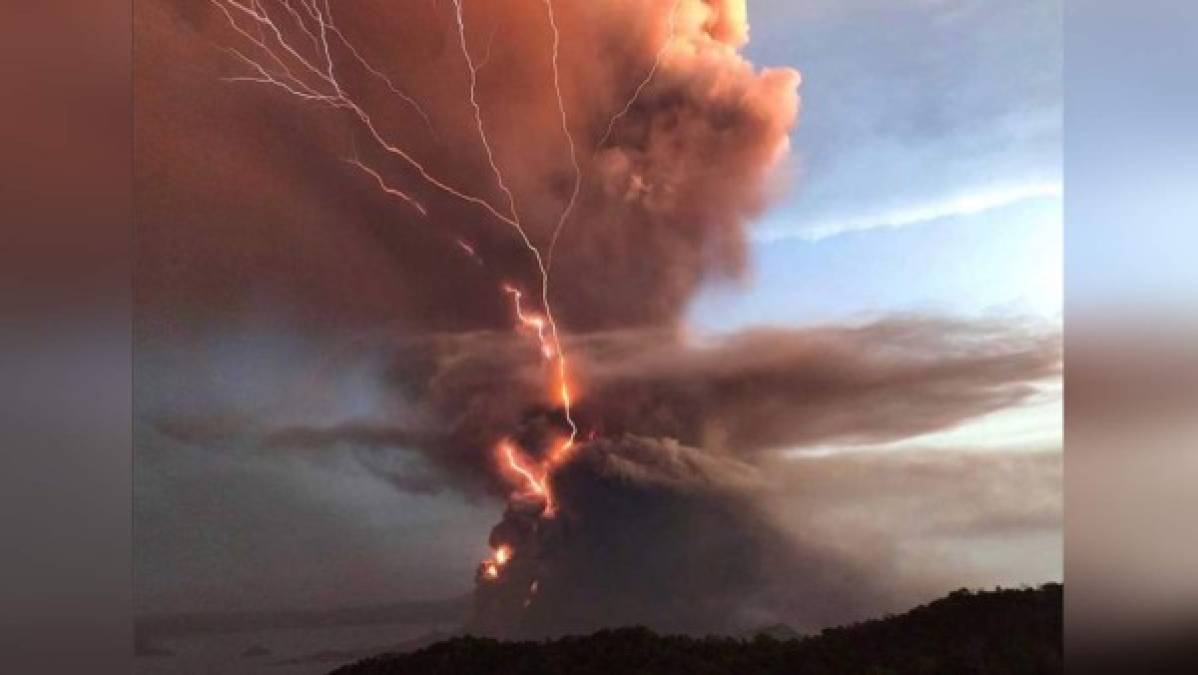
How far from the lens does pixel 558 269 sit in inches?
104

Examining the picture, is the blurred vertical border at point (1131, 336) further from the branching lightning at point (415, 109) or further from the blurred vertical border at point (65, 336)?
the blurred vertical border at point (65, 336)

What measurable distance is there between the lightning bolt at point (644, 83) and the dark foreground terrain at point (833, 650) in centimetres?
105

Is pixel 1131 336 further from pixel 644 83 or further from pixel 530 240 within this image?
pixel 530 240

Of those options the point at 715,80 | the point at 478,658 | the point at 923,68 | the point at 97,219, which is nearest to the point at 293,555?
the point at 478,658

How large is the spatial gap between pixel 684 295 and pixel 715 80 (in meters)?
0.47

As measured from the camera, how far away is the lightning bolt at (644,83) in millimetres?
2664

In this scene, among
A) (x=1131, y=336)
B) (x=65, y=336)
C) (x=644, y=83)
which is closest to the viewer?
(x=65, y=336)

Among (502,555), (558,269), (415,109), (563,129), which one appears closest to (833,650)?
(502,555)

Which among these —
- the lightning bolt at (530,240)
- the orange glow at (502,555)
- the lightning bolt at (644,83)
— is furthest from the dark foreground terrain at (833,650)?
the lightning bolt at (644,83)

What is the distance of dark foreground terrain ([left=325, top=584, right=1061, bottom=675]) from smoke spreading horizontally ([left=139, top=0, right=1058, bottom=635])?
0.05 metres

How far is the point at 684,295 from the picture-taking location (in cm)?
269

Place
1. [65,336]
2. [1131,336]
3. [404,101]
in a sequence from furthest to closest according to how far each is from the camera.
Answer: [1131,336], [404,101], [65,336]

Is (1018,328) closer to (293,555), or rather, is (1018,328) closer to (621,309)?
(621,309)

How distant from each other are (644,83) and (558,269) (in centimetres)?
44
